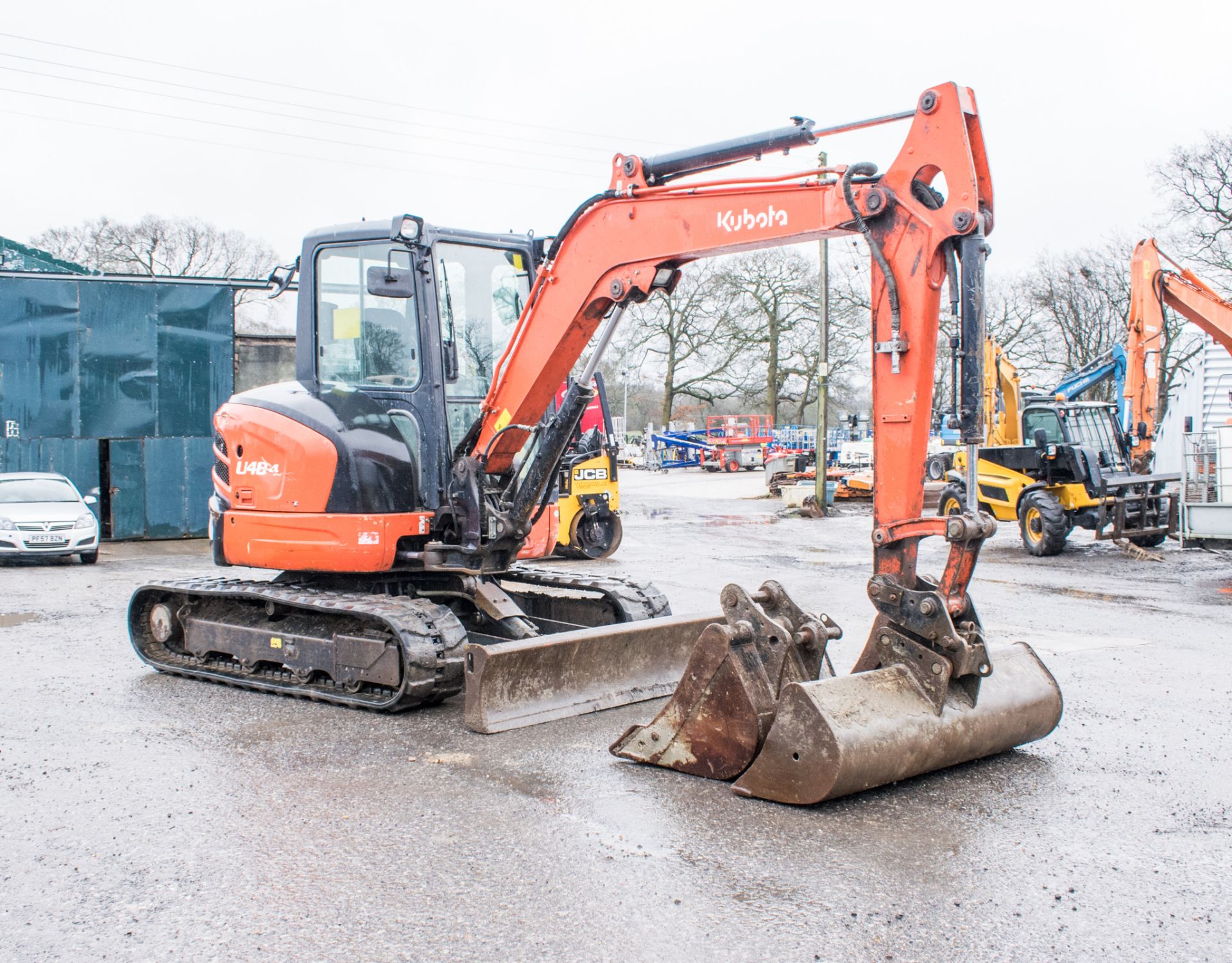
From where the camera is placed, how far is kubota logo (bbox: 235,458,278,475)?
758cm

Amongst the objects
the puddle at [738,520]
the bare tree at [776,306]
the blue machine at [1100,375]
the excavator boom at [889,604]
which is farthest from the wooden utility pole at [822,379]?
the bare tree at [776,306]

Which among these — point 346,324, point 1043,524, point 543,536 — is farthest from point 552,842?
point 1043,524

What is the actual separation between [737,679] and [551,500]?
2.91 m

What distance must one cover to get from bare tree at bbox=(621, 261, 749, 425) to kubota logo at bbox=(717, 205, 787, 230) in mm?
43784

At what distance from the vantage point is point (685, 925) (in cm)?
393

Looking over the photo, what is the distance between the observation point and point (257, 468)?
7.71m

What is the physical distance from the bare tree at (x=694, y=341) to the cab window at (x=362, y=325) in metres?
42.5

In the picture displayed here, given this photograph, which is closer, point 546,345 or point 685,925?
point 685,925

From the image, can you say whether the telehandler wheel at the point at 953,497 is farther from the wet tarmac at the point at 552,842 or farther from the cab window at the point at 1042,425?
the wet tarmac at the point at 552,842

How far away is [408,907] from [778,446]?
148 ft

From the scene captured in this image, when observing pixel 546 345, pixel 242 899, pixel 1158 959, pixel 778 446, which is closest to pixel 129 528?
pixel 546 345

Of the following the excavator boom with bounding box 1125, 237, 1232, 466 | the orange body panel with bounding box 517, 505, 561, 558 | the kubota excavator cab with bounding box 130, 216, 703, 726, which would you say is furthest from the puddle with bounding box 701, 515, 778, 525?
the kubota excavator cab with bounding box 130, 216, 703, 726

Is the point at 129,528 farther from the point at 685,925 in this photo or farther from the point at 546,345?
→ the point at 685,925

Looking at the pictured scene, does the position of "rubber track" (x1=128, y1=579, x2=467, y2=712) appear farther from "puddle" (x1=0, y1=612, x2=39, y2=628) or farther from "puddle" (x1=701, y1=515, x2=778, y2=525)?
"puddle" (x1=701, y1=515, x2=778, y2=525)
